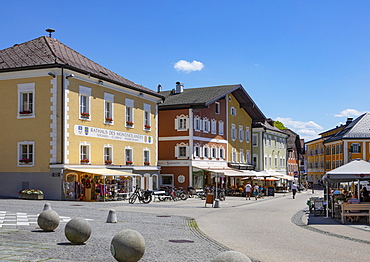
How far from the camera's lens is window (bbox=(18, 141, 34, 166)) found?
32.9 meters

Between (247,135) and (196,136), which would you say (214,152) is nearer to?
(196,136)

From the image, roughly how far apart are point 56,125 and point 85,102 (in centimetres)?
338

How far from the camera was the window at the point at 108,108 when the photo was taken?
37.0 m

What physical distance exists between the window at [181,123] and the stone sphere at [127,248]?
38.8m

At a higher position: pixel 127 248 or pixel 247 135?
pixel 247 135

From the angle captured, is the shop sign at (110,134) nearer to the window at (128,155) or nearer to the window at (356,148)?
the window at (128,155)

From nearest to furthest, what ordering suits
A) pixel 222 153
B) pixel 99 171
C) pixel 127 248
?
pixel 127 248
pixel 99 171
pixel 222 153

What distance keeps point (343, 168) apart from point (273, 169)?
5124 cm

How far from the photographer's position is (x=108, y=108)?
1483 inches

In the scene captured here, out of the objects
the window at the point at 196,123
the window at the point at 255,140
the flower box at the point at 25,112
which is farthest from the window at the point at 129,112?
the window at the point at 255,140

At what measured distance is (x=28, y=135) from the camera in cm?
3312

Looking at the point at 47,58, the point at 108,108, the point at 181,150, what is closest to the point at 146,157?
the point at 181,150

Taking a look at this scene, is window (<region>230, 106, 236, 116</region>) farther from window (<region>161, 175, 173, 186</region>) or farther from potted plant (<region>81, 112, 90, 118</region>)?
potted plant (<region>81, 112, 90, 118</region>)

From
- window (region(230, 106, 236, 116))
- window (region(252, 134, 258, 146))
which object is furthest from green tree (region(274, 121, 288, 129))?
window (region(230, 106, 236, 116))
